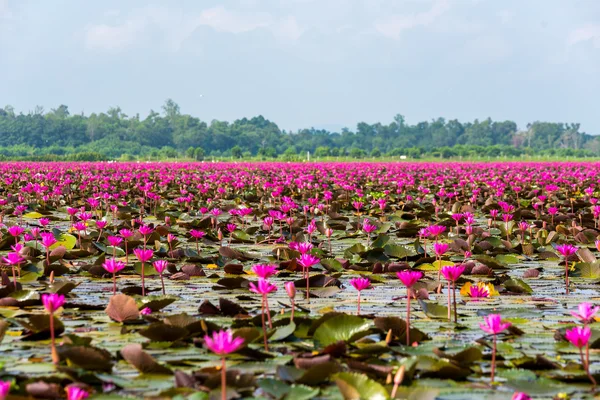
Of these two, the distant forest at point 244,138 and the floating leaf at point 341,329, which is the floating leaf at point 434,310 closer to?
the floating leaf at point 341,329

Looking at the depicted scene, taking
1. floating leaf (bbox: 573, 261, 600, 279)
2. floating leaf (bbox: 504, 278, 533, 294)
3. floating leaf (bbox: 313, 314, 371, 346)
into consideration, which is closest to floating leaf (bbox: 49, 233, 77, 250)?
floating leaf (bbox: 504, 278, 533, 294)

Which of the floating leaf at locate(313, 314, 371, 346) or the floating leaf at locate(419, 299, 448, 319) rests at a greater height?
the floating leaf at locate(313, 314, 371, 346)

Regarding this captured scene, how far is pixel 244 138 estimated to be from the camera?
112250mm

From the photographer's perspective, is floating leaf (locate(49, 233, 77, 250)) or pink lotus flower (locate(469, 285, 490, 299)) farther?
floating leaf (locate(49, 233, 77, 250))

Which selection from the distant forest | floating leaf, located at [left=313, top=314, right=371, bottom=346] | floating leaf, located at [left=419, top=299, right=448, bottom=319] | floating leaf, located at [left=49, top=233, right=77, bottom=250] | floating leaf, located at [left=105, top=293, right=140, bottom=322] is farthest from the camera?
the distant forest

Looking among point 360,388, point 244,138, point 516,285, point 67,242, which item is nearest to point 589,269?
point 516,285

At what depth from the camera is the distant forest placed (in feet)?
288

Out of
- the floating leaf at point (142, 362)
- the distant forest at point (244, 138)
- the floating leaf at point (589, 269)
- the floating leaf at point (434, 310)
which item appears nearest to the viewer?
the floating leaf at point (142, 362)

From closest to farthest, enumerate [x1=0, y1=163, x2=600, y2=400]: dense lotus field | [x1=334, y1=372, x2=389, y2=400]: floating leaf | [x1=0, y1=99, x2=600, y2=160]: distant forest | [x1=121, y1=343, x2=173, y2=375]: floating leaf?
[x1=334, y1=372, x2=389, y2=400]: floating leaf < [x1=0, y1=163, x2=600, y2=400]: dense lotus field < [x1=121, y1=343, x2=173, y2=375]: floating leaf < [x1=0, y1=99, x2=600, y2=160]: distant forest

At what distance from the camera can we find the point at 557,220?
8812 mm

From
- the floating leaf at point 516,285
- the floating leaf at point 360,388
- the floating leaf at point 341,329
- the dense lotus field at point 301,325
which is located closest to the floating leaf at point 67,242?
the dense lotus field at point 301,325

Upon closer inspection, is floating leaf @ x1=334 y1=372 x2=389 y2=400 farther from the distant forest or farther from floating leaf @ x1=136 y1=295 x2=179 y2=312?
the distant forest

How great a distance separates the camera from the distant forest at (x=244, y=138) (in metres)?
87.7

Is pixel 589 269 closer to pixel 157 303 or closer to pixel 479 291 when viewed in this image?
pixel 479 291
